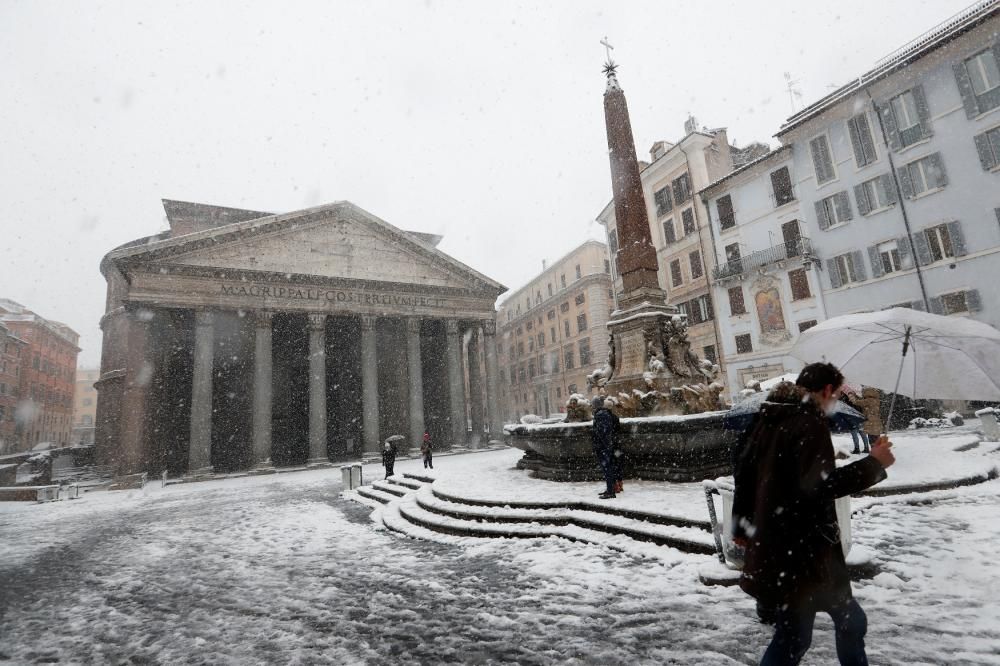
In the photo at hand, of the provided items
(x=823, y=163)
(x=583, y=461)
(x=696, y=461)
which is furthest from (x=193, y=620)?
(x=823, y=163)

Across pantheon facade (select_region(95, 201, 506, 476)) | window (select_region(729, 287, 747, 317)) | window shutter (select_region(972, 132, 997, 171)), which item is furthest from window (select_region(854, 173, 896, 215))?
pantheon facade (select_region(95, 201, 506, 476))

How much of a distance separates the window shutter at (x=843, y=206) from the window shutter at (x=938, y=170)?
9.76 feet

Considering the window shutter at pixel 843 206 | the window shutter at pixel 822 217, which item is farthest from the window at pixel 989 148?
the window shutter at pixel 822 217

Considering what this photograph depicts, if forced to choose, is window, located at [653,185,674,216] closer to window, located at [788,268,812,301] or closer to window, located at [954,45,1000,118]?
window, located at [788,268,812,301]

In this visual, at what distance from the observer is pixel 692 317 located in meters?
28.1

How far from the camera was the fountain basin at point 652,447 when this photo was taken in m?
7.75

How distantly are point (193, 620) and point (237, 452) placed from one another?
23.6 metres

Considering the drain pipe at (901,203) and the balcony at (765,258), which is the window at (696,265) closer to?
the balcony at (765,258)

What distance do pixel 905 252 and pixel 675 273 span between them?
11490 millimetres

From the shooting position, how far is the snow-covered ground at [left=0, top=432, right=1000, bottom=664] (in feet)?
10.8

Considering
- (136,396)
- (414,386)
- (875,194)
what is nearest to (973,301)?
(875,194)

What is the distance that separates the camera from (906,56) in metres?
19.3

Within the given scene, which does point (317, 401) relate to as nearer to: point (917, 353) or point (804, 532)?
point (917, 353)

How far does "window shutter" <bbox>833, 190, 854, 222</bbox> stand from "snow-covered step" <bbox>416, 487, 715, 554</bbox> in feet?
71.0
